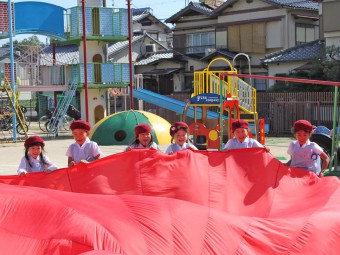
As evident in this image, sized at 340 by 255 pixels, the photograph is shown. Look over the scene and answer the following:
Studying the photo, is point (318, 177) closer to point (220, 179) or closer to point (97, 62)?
point (220, 179)

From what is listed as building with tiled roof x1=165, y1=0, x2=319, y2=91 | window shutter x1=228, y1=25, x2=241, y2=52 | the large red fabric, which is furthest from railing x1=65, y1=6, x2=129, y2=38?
the large red fabric

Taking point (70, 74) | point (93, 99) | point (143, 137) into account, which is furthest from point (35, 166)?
point (93, 99)

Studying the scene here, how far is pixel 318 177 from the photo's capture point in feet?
26.6

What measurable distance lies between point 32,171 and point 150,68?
37.3 m

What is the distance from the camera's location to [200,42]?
140 ft

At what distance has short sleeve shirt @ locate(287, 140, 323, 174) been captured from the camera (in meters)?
8.24

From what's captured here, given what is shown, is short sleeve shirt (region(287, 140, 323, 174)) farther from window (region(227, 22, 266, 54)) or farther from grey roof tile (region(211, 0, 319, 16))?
window (region(227, 22, 266, 54))

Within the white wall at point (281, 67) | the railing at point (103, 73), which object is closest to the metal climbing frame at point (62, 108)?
the railing at point (103, 73)

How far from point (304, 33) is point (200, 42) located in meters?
7.98

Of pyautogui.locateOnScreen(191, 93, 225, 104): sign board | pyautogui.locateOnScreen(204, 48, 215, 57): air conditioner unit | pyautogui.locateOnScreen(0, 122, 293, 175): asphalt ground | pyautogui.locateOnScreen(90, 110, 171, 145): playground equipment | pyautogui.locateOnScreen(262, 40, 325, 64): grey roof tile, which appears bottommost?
pyautogui.locateOnScreen(0, 122, 293, 175): asphalt ground

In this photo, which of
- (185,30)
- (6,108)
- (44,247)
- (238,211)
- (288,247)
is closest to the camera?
(44,247)

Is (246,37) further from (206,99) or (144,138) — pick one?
(144,138)

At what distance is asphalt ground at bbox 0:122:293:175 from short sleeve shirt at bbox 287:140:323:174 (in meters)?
8.20

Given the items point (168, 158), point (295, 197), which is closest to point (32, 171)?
point (168, 158)
